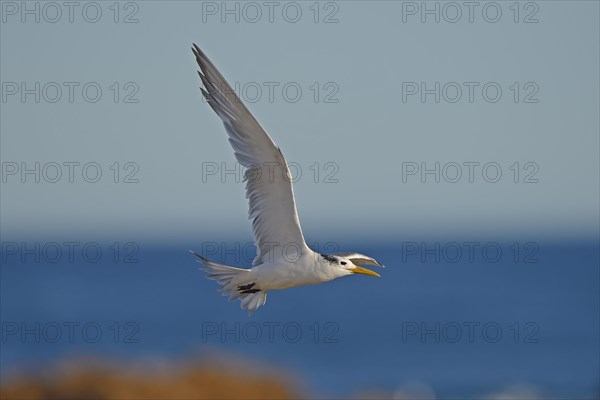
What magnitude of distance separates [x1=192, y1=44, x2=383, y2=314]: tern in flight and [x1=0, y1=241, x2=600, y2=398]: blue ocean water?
45.2 ft

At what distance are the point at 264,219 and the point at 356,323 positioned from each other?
4124 cm

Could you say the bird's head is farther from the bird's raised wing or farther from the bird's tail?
the bird's tail

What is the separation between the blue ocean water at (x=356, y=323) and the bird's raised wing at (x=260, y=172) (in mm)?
13910

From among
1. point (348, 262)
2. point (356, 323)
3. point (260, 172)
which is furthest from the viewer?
point (356, 323)

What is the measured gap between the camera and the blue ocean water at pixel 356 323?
38531 millimetres

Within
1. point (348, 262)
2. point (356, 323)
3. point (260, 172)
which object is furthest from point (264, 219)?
point (356, 323)

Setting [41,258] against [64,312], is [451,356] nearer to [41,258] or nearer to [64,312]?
[64,312]

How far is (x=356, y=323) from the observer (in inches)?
Result: 2058

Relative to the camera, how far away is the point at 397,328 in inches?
2003

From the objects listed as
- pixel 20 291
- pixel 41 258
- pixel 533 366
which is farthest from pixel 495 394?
pixel 41 258

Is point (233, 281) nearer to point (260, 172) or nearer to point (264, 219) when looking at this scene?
point (264, 219)

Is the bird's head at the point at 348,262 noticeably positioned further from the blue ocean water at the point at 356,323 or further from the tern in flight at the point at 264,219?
the blue ocean water at the point at 356,323

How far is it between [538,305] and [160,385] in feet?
137

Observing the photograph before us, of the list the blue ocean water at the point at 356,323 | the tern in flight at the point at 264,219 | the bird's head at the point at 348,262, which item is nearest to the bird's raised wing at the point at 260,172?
the tern in flight at the point at 264,219
